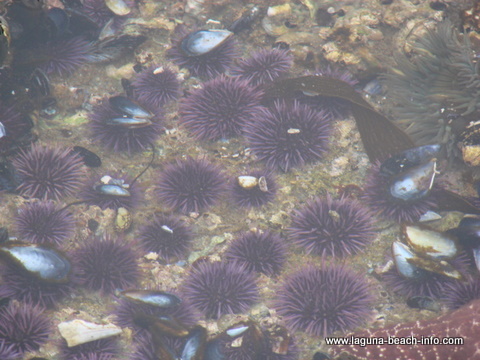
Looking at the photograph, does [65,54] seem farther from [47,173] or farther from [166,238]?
[166,238]

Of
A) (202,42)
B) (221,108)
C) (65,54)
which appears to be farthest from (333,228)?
(65,54)

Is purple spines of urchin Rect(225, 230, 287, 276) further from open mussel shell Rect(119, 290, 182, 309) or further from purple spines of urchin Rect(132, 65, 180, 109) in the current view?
purple spines of urchin Rect(132, 65, 180, 109)

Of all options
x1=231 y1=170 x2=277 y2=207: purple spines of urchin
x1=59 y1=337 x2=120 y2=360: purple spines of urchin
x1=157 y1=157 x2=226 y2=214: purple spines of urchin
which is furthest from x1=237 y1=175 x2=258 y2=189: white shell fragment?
x1=59 y1=337 x2=120 y2=360: purple spines of urchin

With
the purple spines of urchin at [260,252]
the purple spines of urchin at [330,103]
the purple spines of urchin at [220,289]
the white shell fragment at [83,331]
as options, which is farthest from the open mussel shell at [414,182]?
the white shell fragment at [83,331]

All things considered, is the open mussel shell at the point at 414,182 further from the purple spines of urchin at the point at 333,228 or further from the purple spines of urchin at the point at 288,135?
the purple spines of urchin at the point at 288,135

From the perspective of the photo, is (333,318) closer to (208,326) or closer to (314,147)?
(208,326)

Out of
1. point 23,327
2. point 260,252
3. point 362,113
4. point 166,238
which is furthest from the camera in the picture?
point 362,113
